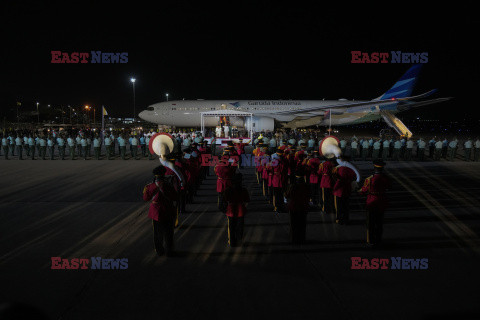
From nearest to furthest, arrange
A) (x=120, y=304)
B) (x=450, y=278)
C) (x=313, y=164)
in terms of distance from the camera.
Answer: (x=120, y=304) < (x=450, y=278) < (x=313, y=164)

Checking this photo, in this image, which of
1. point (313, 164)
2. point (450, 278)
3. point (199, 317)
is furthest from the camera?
point (313, 164)

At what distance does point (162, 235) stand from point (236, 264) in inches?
54.9

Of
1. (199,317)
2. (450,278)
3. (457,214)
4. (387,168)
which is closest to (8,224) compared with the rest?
(199,317)

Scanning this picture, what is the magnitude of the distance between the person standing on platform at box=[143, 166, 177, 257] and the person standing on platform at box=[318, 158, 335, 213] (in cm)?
407

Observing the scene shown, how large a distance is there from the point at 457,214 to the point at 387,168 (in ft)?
28.4

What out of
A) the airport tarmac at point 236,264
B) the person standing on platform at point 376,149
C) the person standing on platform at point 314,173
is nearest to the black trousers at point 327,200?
the airport tarmac at point 236,264

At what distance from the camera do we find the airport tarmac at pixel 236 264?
13.4 ft

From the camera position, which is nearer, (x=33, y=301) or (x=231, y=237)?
(x=33, y=301)

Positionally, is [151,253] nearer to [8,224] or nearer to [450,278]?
[8,224]

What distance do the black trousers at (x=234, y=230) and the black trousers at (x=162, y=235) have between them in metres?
1.05

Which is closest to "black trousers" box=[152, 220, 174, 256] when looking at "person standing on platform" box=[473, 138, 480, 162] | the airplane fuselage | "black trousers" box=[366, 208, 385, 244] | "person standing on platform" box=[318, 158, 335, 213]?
"black trousers" box=[366, 208, 385, 244]

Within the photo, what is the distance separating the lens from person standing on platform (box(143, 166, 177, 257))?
18.3 feet

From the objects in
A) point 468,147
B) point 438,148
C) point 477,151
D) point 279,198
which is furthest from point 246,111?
point 279,198

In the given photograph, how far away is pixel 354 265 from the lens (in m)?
5.30
